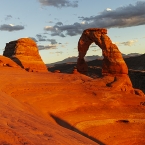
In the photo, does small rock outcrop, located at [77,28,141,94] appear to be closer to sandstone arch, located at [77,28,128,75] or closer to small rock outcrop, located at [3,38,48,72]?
sandstone arch, located at [77,28,128,75]

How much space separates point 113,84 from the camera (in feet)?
59.6

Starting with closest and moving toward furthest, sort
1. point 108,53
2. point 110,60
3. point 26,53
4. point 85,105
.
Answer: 1. point 85,105
2. point 110,60
3. point 108,53
4. point 26,53

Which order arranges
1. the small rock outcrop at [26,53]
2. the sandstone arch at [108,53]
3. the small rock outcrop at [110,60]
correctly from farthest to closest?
the small rock outcrop at [26,53]
the sandstone arch at [108,53]
the small rock outcrop at [110,60]

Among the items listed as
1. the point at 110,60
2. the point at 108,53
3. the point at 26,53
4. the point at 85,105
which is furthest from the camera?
the point at 26,53

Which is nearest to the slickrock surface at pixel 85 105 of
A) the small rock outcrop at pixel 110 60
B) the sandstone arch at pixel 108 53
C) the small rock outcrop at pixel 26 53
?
the small rock outcrop at pixel 110 60

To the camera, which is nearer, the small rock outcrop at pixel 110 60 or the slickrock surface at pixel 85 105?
the slickrock surface at pixel 85 105

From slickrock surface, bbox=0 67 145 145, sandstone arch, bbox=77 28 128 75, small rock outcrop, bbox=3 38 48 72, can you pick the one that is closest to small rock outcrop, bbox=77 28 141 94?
sandstone arch, bbox=77 28 128 75

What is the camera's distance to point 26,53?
2609cm

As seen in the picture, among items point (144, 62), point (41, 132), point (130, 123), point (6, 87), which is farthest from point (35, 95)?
point (144, 62)

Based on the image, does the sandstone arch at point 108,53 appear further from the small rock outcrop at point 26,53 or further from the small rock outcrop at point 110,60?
the small rock outcrop at point 26,53

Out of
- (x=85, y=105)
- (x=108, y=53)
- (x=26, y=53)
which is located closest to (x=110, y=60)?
(x=108, y=53)

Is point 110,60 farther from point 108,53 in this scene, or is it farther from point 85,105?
point 85,105

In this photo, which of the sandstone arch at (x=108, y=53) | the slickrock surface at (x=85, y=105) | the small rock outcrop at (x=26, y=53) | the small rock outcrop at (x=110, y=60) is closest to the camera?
the slickrock surface at (x=85, y=105)

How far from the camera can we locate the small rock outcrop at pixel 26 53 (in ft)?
82.8
